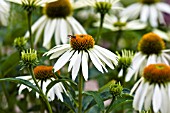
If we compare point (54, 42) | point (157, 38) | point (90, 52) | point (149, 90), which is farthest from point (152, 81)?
point (54, 42)

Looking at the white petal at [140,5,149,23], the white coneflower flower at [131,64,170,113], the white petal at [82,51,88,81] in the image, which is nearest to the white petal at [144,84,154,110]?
the white coneflower flower at [131,64,170,113]

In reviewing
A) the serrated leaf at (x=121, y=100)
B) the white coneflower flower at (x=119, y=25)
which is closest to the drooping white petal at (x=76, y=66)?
the serrated leaf at (x=121, y=100)

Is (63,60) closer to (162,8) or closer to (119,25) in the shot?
(119,25)

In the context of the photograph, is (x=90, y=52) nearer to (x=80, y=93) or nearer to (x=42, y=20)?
(x=80, y=93)

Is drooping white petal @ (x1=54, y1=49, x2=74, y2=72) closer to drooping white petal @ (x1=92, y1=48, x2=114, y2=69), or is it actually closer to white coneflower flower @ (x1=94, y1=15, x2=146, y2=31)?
drooping white petal @ (x1=92, y1=48, x2=114, y2=69)

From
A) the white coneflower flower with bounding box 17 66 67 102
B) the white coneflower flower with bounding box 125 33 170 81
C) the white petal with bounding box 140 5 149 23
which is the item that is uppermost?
the white petal with bounding box 140 5 149 23

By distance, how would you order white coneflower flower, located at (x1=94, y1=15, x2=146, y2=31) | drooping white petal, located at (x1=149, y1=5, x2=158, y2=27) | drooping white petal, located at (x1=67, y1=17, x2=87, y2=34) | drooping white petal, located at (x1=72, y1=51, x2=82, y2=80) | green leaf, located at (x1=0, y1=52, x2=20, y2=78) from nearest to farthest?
drooping white petal, located at (x1=72, y1=51, x2=82, y2=80)
green leaf, located at (x1=0, y1=52, x2=20, y2=78)
drooping white petal, located at (x1=67, y1=17, x2=87, y2=34)
white coneflower flower, located at (x1=94, y1=15, x2=146, y2=31)
drooping white petal, located at (x1=149, y1=5, x2=158, y2=27)

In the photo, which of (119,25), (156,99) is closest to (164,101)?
(156,99)

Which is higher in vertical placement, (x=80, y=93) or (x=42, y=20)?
(x=42, y=20)
